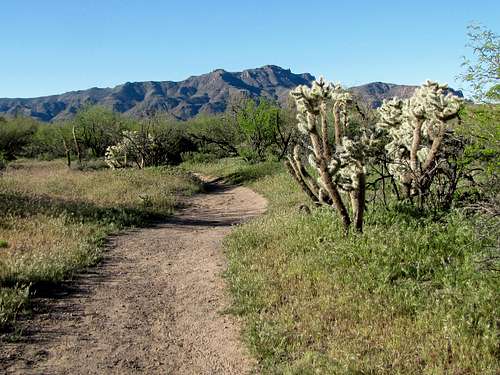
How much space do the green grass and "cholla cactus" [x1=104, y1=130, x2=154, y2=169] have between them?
74.6 ft

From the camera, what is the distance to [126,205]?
16.4 metres

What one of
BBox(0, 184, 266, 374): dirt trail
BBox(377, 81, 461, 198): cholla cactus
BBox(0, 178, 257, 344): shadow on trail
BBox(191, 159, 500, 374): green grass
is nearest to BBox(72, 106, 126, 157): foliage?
BBox(0, 178, 257, 344): shadow on trail

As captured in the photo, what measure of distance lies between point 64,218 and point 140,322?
702 centimetres

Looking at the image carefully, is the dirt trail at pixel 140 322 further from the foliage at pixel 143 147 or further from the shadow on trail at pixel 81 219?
the foliage at pixel 143 147

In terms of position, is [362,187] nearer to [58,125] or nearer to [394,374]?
[394,374]

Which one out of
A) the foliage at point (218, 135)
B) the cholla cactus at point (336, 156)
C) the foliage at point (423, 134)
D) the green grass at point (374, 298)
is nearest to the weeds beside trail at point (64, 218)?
the green grass at point (374, 298)

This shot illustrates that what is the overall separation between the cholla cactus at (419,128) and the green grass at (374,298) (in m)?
1.04

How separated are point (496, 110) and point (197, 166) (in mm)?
29639

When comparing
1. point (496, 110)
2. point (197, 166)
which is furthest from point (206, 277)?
point (197, 166)

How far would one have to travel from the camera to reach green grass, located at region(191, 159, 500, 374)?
5.18 metres

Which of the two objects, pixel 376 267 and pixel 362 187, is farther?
pixel 362 187

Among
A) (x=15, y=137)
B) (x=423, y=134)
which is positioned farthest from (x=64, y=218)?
(x=15, y=137)

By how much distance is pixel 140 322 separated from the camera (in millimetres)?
7004

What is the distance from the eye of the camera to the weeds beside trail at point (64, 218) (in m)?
8.27
